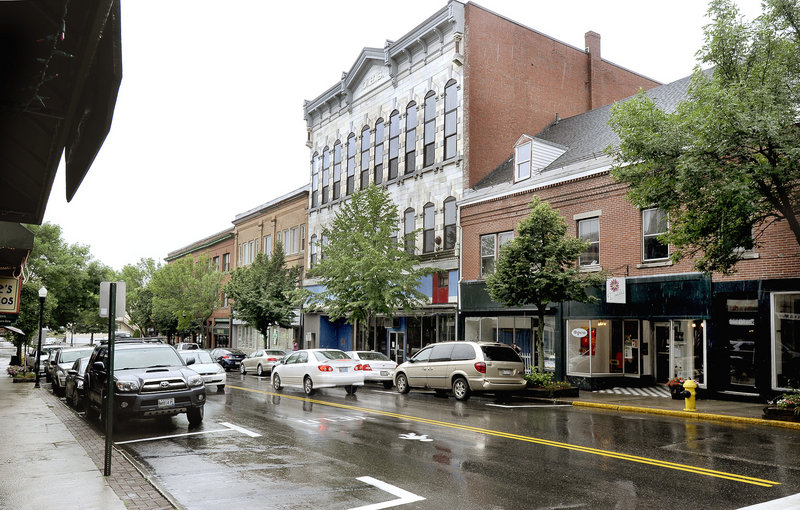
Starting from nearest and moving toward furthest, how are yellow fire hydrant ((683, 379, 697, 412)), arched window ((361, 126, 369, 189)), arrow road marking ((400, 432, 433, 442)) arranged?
arrow road marking ((400, 432, 433, 442)) < yellow fire hydrant ((683, 379, 697, 412)) < arched window ((361, 126, 369, 189))

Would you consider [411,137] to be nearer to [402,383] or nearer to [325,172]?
[325,172]

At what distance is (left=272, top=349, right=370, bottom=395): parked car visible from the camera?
2061 cm

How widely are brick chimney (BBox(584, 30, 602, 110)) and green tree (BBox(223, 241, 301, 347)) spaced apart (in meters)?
19.8

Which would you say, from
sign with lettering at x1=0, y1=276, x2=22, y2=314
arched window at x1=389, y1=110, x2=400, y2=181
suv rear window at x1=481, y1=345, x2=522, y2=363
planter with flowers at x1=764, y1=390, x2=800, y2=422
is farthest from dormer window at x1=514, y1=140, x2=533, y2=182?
sign with lettering at x1=0, y1=276, x2=22, y2=314

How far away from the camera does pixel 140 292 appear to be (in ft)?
219

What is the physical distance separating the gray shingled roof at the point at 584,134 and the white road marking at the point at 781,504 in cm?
1687

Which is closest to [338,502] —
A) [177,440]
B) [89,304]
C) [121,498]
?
[121,498]

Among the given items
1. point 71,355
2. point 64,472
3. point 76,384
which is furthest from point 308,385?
point 64,472

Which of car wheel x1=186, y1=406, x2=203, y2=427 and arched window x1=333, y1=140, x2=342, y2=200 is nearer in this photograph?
car wheel x1=186, y1=406, x2=203, y2=427

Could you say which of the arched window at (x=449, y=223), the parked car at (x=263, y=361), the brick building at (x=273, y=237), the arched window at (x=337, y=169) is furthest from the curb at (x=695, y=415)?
the brick building at (x=273, y=237)

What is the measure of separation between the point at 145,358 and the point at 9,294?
11.8 ft

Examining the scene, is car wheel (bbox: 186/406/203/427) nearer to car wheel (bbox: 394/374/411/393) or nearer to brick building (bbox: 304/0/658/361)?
car wheel (bbox: 394/374/411/393)

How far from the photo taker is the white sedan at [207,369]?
21734 millimetres

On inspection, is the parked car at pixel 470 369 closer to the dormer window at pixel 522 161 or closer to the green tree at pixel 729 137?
the green tree at pixel 729 137
